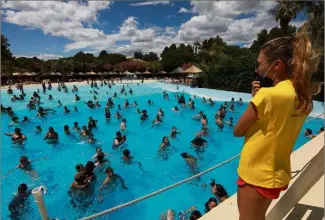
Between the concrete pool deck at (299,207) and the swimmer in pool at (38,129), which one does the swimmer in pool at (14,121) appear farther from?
the concrete pool deck at (299,207)

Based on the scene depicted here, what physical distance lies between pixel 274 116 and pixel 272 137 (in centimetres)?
11

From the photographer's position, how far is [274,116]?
4.68 ft

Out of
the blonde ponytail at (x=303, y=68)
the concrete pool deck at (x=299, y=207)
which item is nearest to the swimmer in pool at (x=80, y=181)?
the concrete pool deck at (x=299, y=207)

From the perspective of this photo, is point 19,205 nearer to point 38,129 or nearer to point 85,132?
point 85,132

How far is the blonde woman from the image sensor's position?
1413 millimetres

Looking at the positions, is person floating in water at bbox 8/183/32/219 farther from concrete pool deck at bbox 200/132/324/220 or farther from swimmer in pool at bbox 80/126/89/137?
swimmer in pool at bbox 80/126/89/137

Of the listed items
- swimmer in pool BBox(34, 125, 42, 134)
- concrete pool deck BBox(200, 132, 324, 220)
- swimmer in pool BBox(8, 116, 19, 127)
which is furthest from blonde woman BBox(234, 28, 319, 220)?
swimmer in pool BBox(8, 116, 19, 127)

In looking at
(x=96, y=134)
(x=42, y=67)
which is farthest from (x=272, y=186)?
(x=42, y=67)

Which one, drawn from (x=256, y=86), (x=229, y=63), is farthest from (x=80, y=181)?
(x=229, y=63)

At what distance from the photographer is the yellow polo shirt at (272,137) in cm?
140

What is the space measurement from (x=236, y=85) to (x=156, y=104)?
9.26 m

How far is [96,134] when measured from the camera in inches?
613

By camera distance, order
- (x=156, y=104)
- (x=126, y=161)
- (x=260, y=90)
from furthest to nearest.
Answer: (x=156, y=104), (x=126, y=161), (x=260, y=90)

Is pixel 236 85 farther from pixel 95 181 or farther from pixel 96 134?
pixel 95 181
